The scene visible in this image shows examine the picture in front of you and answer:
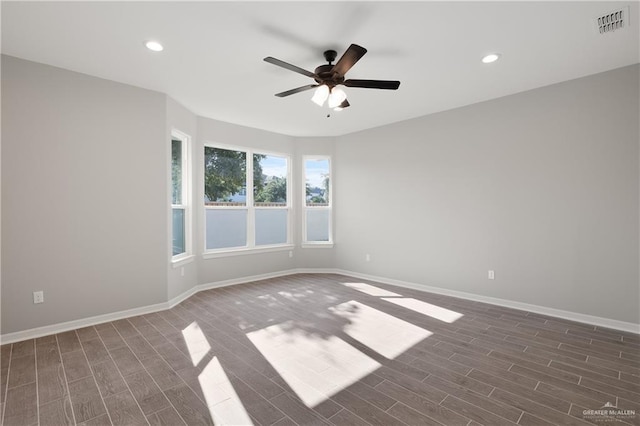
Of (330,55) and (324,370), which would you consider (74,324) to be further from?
(330,55)

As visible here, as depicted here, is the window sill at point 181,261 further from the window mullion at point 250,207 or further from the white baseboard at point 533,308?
the white baseboard at point 533,308

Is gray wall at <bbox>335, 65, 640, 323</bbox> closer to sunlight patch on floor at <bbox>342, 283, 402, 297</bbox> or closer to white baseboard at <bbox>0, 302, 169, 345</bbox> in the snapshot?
sunlight patch on floor at <bbox>342, 283, 402, 297</bbox>

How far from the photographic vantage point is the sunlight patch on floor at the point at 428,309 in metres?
3.75

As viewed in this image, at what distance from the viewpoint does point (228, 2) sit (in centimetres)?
227

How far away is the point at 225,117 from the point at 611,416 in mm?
5485

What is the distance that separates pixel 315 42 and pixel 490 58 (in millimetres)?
1810

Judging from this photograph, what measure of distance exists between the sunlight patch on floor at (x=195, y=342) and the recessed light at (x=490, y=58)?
399 cm

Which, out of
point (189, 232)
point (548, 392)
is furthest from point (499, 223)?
point (189, 232)

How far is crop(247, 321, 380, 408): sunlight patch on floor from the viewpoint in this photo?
2305mm

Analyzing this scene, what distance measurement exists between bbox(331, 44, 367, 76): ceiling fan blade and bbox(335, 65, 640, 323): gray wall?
270 centimetres

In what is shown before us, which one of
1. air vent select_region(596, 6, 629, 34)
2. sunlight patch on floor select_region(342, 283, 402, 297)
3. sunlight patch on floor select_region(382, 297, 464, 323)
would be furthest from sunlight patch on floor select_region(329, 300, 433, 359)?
air vent select_region(596, 6, 629, 34)

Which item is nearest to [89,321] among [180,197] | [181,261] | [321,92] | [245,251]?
[181,261]

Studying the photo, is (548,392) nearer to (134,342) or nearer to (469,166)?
(469,166)

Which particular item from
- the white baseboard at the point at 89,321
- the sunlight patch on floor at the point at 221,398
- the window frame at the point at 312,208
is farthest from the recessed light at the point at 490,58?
the white baseboard at the point at 89,321
